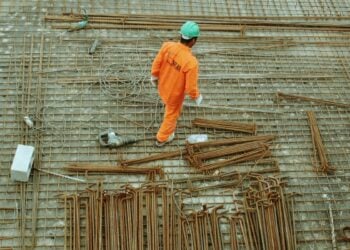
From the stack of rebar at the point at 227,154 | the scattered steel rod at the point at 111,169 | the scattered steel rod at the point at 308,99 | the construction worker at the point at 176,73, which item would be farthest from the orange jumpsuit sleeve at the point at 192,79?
the scattered steel rod at the point at 308,99

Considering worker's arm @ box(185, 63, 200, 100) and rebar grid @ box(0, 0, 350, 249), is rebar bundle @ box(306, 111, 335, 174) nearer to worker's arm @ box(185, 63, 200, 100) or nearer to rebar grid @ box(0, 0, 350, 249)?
rebar grid @ box(0, 0, 350, 249)

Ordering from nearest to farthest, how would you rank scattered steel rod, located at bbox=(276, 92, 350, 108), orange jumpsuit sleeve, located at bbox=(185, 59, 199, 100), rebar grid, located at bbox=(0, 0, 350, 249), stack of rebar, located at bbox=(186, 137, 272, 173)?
orange jumpsuit sleeve, located at bbox=(185, 59, 199, 100) < rebar grid, located at bbox=(0, 0, 350, 249) < stack of rebar, located at bbox=(186, 137, 272, 173) < scattered steel rod, located at bbox=(276, 92, 350, 108)

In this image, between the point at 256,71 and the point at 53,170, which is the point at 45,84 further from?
the point at 256,71

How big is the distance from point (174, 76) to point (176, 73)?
4cm

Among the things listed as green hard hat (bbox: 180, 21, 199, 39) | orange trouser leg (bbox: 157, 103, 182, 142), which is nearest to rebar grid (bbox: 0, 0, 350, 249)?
orange trouser leg (bbox: 157, 103, 182, 142)

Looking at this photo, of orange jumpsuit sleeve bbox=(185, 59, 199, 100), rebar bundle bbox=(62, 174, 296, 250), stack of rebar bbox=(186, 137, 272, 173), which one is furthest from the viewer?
stack of rebar bbox=(186, 137, 272, 173)

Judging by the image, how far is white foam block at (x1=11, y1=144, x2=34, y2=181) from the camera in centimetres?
417

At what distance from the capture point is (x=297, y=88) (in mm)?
5453

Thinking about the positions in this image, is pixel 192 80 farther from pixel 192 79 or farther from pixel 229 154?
pixel 229 154

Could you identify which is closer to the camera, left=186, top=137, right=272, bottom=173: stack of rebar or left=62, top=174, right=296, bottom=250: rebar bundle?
left=62, top=174, right=296, bottom=250: rebar bundle

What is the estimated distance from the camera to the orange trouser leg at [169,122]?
176 inches

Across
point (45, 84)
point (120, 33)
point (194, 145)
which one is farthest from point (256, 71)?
point (45, 84)

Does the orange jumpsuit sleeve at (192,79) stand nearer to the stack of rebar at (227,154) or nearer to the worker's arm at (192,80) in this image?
the worker's arm at (192,80)

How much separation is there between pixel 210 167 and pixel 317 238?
4.12 ft
